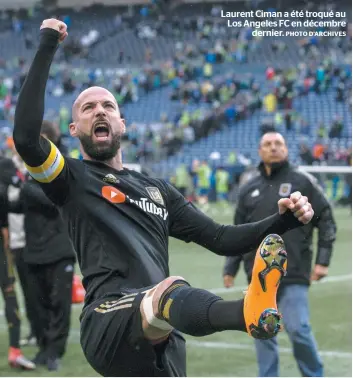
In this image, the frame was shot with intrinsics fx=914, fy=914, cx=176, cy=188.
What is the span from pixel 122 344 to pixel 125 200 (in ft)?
2.38

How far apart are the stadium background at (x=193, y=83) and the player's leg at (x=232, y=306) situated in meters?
21.2

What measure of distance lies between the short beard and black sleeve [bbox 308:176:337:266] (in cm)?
276

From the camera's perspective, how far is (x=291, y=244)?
6.84m

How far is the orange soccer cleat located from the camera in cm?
330

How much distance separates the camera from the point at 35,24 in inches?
1382

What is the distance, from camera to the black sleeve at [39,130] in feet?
12.8

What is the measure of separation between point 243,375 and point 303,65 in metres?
28.6

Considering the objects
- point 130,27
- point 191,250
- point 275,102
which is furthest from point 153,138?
point 191,250

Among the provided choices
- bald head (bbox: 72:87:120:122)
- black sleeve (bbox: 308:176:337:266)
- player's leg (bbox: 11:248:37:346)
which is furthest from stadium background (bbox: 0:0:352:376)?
bald head (bbox: 72:87:120:122)

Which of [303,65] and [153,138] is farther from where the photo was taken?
[303,65]

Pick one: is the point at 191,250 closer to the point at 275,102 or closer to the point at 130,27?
the point at 275,102

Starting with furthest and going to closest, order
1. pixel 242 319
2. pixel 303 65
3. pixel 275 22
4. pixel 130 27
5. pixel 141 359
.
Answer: pixel 130 27
pixel 303 65
pixel 275 22
pixel 141 359
pixel 242 319

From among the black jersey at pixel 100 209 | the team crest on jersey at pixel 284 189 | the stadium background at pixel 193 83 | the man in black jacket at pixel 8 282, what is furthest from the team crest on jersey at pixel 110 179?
the stadium background at pixel 193 83

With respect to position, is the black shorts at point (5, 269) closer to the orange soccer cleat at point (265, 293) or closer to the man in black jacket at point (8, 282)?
the man in black jacket at point (8, 282)
